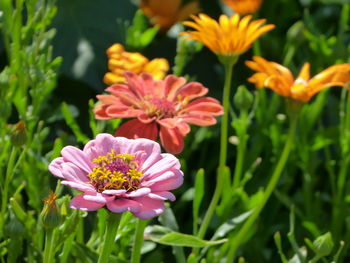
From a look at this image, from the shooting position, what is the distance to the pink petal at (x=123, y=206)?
0.50m

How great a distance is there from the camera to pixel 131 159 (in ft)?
1.83

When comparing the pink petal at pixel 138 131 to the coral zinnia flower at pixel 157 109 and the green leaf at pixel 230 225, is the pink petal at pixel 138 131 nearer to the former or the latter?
the coral zinnia flower at pixel 157 109

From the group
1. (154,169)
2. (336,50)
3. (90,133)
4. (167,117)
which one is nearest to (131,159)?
(154,169)

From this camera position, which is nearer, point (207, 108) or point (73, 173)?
point (73, 173)

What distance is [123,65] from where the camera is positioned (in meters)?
0.82

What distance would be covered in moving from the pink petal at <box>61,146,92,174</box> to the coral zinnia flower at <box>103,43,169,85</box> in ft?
0.80

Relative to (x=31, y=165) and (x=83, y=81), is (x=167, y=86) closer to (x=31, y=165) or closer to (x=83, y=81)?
(x=31, y=165)

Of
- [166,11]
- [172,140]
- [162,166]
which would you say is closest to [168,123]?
[172,140]

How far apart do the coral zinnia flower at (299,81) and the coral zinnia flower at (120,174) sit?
178 millimetres

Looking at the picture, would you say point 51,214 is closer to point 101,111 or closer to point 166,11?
point 101,111

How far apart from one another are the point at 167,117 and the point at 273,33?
54 cm

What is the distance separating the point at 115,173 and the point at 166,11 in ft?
2.13

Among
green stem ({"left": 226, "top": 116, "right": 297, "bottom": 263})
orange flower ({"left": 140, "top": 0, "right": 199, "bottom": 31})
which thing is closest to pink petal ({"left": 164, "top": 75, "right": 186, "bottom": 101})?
green stem ({"left": 226, "top": 116, "right": 297, "bottom": 263})

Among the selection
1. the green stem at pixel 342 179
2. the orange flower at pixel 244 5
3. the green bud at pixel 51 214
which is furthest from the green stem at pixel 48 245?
the orange flower at pixel 244 5
